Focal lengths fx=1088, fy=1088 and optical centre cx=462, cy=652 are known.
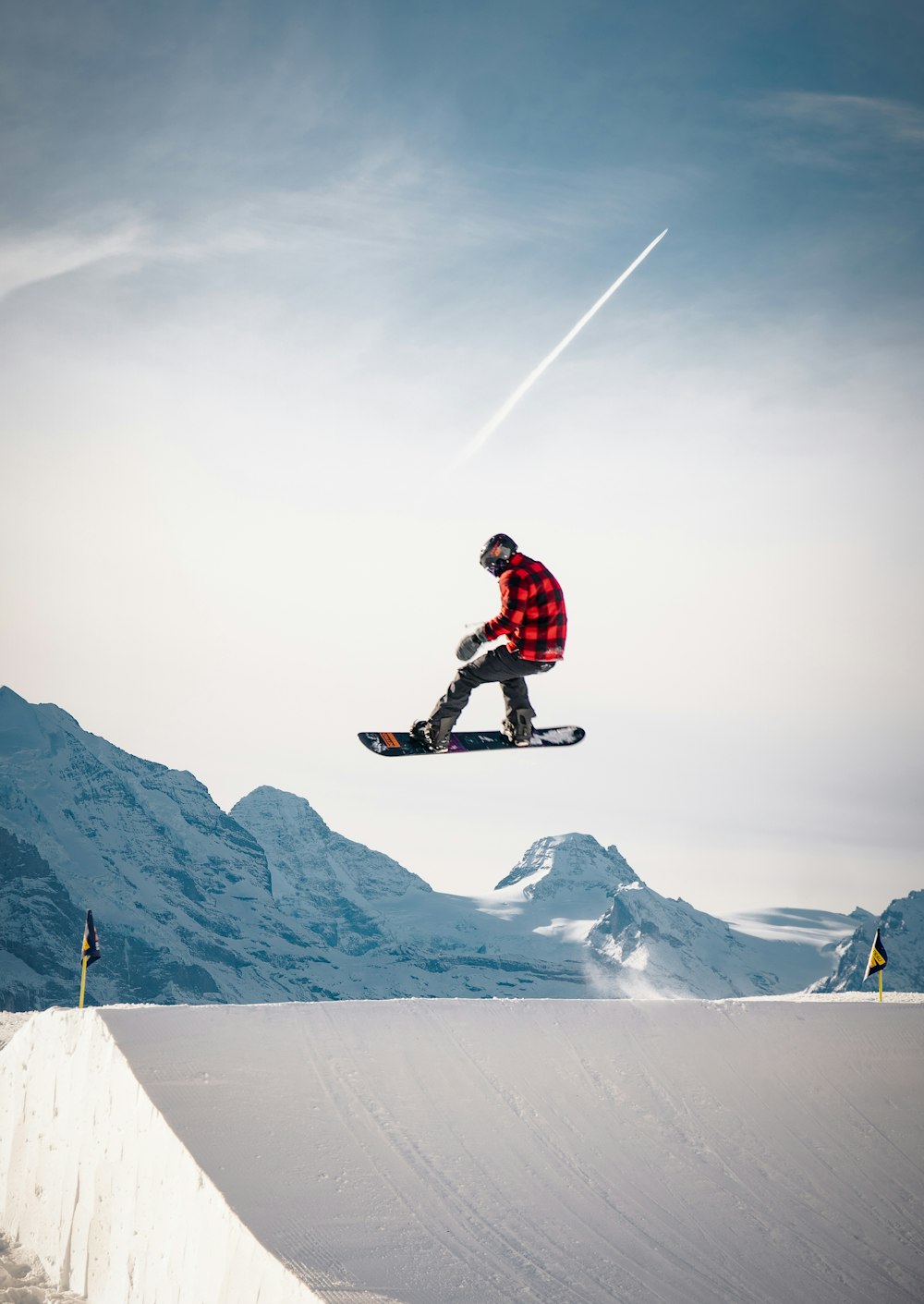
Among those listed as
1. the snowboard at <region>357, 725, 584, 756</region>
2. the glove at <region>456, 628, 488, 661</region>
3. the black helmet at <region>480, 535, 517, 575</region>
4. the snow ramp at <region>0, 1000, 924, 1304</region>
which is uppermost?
the black helmet at <region>480, 535, 517, 575</region>

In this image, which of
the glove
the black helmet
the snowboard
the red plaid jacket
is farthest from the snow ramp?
the black helmet

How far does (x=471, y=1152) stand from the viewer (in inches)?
475

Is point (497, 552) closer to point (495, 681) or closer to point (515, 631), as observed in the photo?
point (515, 631)

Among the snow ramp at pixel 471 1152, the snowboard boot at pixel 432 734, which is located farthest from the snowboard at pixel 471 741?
the snow ramp at pixel 471 1152

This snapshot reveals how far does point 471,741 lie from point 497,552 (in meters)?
4.01

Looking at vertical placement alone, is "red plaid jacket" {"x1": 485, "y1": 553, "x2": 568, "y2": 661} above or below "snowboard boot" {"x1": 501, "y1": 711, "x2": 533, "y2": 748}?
above

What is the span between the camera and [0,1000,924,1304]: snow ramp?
10.0 m

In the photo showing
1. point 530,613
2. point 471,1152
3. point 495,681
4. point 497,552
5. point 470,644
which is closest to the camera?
point 471,1152

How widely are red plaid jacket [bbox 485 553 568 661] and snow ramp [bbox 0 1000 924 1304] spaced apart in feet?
17.4

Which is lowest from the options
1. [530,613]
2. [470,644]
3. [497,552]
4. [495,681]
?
[495,681]

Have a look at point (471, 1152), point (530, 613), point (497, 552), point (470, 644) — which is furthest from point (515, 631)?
point (471, 1152)

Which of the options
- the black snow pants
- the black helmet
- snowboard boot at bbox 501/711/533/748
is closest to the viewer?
the black helmet

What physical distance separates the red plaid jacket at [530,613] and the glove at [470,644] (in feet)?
0.41

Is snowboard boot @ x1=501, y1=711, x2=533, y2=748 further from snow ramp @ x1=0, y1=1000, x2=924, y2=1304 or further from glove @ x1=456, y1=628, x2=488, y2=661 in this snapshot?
snow ramp @ x1=0, y1=1000, x2=924, y2=1304
